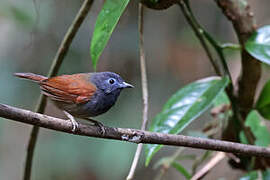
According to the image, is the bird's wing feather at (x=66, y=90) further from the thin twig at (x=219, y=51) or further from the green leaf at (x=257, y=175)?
the green leaf at (x=257, y=175)

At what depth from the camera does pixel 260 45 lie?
2.18 meters

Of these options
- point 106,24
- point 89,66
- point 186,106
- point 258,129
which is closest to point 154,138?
point 106,24

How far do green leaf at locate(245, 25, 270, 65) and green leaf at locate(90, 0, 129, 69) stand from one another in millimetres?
874

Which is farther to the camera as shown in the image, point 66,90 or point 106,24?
point 66,90

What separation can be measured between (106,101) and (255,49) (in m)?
0.84

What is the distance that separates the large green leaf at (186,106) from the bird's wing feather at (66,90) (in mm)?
381

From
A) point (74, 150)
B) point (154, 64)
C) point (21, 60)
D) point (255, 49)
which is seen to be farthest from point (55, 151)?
point (255, 49)

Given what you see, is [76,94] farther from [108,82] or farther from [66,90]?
[108,82]

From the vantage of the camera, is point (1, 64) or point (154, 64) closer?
point (1, 64)

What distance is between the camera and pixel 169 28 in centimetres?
539

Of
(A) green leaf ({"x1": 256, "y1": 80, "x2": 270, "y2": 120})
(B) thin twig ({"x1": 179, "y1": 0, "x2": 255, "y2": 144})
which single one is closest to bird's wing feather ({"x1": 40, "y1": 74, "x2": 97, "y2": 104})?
(B) thin twig ({"x1": 179, "y1": 0, "x2": 255, "y2": 144})

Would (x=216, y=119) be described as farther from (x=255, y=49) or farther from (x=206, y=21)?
(x=206, y=21)

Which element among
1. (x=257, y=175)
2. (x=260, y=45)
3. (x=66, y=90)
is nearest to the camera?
(x=66, y=90)

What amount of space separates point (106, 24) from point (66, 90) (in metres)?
0.55
